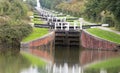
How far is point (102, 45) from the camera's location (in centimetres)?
5072

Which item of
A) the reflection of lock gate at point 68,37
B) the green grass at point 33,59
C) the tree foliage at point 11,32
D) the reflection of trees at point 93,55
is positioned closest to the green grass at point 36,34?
the tree foliage at point 11,32

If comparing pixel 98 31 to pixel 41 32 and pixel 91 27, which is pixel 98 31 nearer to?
pixel 91 27

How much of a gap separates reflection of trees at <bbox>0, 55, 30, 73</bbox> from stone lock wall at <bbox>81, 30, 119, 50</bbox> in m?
10.6

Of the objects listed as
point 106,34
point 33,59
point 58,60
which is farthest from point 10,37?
point 106,34

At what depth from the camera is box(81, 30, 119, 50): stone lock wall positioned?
50.1m

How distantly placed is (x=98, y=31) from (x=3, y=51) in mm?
12489

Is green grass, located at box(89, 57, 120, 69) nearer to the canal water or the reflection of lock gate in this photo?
the canal water

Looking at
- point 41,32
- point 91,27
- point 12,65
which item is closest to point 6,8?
point 41,32

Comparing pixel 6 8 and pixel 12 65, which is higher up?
pixel 6 8

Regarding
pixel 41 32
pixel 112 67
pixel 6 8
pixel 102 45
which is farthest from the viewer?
pixel 6 8

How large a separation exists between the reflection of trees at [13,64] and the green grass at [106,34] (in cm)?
1182

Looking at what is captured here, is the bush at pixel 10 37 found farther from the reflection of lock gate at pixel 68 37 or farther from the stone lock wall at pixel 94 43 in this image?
the stone lock wall at pixel 94 43

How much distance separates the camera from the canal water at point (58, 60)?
36375 mm

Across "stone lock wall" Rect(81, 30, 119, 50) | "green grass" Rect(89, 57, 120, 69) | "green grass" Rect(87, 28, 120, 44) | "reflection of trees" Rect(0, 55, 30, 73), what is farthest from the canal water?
"green grass" Rect(87, 28, 120, 44)
